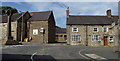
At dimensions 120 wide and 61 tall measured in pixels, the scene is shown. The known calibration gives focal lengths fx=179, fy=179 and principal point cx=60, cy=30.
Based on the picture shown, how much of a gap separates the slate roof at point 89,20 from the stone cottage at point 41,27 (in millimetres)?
7383

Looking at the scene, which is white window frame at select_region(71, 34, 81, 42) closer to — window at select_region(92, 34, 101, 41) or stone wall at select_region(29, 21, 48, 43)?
window at select_region(92, 34, 101, 41)

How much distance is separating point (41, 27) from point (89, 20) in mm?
12942

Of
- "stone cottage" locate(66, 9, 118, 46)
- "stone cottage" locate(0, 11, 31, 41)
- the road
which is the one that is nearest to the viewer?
the road

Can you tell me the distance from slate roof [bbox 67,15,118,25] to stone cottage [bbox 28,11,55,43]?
291 inches

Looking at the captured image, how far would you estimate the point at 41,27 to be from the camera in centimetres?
4775

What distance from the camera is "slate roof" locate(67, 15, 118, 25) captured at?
136ft

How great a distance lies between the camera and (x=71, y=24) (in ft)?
135

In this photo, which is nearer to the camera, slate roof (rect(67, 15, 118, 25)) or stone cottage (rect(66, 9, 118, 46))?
stone cottage (rect(66, 9, 118, 46))

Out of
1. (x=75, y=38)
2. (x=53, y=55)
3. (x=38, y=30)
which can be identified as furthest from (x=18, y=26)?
(x=53, y=55)

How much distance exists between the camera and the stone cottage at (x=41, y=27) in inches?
1869

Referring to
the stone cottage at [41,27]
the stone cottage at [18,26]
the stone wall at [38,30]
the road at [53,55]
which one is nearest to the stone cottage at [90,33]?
the stone cottage at [41,27]

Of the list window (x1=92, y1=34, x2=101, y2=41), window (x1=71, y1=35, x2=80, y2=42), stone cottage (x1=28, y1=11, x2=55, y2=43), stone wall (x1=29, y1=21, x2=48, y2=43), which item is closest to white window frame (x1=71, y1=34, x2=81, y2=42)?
window (x1=71, y1=35, x2=80, y2=42)

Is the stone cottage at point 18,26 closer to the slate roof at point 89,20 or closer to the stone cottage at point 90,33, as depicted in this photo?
the slate roof at point 89,20

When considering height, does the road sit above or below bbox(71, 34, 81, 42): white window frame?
below
